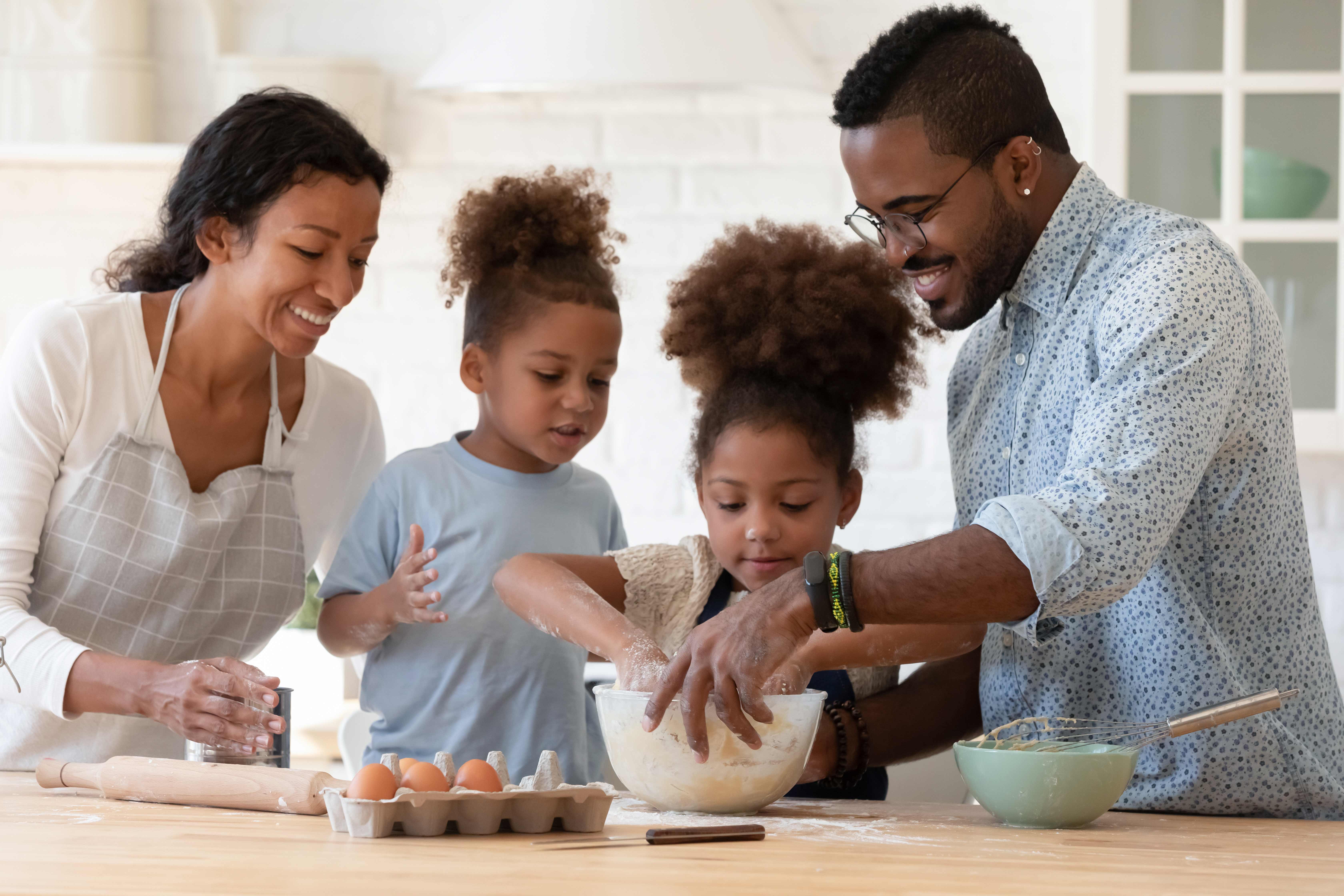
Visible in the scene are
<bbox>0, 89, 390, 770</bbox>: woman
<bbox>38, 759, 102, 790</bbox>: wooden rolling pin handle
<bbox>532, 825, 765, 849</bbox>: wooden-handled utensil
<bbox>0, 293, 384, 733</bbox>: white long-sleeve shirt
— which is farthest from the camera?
<bbox>0, 89, 390, 770</bbox>: woman

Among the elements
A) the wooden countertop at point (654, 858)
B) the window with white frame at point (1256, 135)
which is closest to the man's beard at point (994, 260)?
the wooden countertop at point (654, 858)

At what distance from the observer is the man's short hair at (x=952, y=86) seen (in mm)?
1425

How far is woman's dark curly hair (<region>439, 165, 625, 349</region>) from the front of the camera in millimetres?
1824

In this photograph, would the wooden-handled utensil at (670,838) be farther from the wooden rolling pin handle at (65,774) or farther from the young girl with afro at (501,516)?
the young girl with afro at (501,516)

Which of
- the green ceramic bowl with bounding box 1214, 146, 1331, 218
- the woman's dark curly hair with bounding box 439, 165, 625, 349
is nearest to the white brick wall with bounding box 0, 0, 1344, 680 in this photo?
the green ceramic bowl with bounding box 1214, 146, 1331, 218

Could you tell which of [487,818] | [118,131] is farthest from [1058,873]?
[118,131]

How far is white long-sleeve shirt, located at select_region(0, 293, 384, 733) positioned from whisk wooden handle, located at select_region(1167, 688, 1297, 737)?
1.12m

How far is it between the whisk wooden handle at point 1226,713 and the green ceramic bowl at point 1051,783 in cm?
5

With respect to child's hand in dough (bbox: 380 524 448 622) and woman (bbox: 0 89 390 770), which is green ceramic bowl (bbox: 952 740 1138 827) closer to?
child's hand in dough (bbox: 380 524 448 622)

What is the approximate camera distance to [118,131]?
279 cm

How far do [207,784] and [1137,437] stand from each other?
0.86m

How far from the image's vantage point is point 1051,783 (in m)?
1.19

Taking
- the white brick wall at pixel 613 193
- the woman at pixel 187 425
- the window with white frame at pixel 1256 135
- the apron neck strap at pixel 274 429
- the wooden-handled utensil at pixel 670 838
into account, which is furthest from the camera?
the white brick wall at pixel 613 193

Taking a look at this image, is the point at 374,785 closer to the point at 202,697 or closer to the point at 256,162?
the point at 202,697
